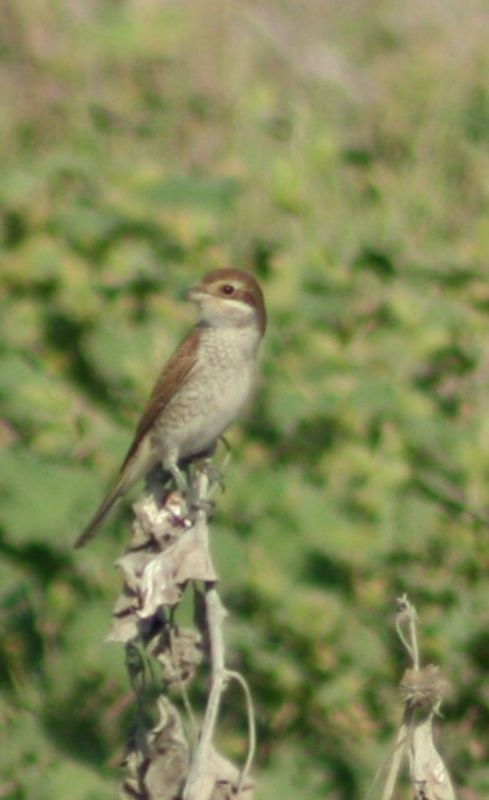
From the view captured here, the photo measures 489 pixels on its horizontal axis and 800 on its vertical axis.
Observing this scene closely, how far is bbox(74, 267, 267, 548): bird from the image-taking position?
5.33 meters

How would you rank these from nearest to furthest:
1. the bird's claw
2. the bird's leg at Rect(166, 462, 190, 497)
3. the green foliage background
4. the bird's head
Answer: the bird's claw < the bird's leg at Rect(166, 462, 190, 497) < the bird's head < the green foliage background

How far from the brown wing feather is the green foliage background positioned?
0.53 metres

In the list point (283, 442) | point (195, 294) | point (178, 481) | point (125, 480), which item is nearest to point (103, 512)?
point (125, 480)

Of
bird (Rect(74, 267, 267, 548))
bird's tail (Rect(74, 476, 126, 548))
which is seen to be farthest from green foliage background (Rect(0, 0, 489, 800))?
bird (Rect(74, 267, 267, 548))

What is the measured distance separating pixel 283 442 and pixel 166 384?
148 centimetres

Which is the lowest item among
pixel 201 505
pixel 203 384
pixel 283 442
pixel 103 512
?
pixel 283 442

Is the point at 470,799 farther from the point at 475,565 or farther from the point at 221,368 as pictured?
the point at 221,368

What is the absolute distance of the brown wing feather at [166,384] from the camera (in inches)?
213

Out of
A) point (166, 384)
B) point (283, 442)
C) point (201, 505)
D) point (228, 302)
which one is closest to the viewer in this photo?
point (201, 505)

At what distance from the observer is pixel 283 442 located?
6816 mm

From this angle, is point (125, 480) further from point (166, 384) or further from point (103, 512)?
point (166, 384)

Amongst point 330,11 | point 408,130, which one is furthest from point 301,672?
point 330,11

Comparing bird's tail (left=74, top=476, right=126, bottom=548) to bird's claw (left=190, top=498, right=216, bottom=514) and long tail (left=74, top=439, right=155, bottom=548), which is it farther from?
bird's claw (left=190, top=498, right=216, bottom=514)

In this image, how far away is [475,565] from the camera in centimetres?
635
